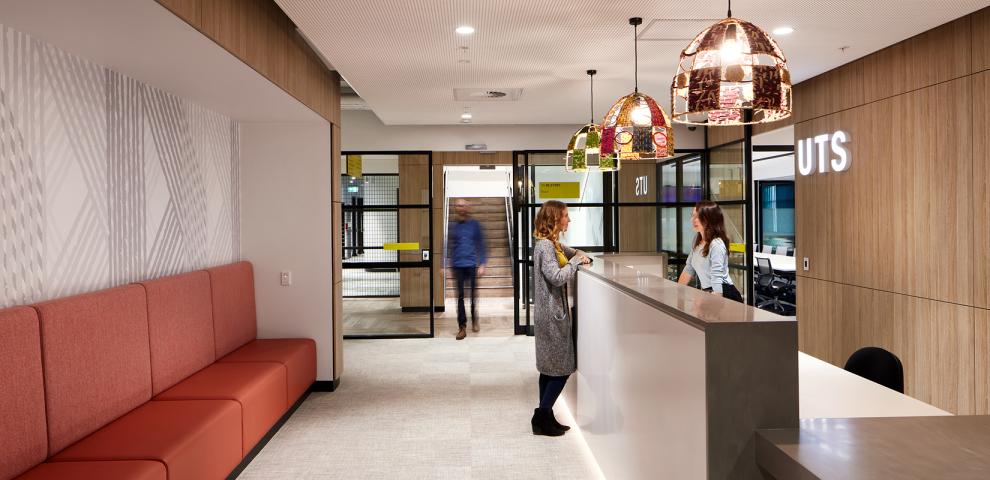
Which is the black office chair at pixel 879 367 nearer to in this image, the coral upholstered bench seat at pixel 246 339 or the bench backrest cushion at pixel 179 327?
the coral upholstered bench seat at pixel 246 339

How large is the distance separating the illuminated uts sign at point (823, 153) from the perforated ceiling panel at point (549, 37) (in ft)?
1.90

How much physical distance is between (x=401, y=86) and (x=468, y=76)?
712 millimetres

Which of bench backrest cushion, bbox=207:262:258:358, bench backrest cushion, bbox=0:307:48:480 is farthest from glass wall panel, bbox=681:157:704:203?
bench backrest cushion, bbox=0:307:48:480

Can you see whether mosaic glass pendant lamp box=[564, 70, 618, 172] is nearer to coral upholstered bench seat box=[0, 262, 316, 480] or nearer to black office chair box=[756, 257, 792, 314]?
coral upholstered bench seat box=[0, 262, 316, 480]

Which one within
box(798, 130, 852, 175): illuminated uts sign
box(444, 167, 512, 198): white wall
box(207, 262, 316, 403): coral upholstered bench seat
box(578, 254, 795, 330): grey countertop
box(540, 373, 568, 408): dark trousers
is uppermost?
box(444, 167, 512, 198): white wall

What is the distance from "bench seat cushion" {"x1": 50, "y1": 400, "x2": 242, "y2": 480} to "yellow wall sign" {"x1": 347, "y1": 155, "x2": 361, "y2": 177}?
14.4ft

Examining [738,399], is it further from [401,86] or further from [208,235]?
[401,86]

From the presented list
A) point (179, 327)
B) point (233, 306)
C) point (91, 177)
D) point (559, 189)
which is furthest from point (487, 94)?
point (91, 177)

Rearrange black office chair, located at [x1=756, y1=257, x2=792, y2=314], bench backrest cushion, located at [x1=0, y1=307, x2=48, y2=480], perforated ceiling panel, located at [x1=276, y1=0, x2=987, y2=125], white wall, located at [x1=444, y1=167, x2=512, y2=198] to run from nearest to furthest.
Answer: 1. bench backrest cushion, located at [x1=0, y1=307, x2=48, y2=480]
2. perforated ceiling panel, located at [x1=276, y1=0, x2=987, y2=125]
3. black office chair, located at [x1=756, y1=257, x2=792, y2=314]
4. white wall, located at [x1=444, y1=167, x2=512, y2=198]

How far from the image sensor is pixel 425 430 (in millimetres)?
4410

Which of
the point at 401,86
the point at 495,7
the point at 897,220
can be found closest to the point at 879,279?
the point at 897,220

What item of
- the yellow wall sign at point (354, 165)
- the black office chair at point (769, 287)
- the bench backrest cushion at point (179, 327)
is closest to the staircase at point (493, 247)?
the yellow wall sign at point (354, 165)

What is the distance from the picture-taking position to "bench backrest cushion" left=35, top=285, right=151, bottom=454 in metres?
2.76

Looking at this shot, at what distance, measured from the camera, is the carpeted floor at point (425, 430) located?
3721 mm
